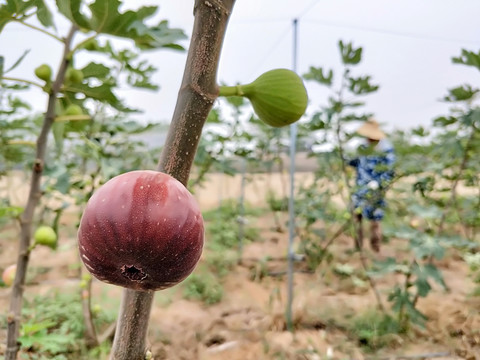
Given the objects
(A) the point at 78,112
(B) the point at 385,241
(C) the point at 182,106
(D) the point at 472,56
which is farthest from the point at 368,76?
(B) the point at 385,241

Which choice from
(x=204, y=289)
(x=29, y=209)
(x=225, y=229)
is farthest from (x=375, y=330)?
(x=225, y=229)

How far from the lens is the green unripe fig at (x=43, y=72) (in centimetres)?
69

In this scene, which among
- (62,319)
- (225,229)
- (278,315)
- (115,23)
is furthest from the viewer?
(225,229)

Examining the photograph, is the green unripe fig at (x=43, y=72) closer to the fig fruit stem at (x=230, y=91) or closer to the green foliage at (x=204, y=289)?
the fig fruit stem at (x=230, y=91)

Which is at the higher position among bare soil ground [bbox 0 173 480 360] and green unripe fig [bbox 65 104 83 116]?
green unripe fig [bbox 65 104 83 116]

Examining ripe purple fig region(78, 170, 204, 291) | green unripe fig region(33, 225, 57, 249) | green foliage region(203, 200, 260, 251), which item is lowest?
green foliage region(203, 200, 260, 251)

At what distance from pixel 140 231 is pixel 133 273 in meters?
0.03

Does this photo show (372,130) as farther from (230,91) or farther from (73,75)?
(230,91)

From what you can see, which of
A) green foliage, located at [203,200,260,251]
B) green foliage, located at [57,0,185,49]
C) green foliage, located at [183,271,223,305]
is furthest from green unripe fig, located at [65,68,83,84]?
green foliage, located at [203,200,260,251]

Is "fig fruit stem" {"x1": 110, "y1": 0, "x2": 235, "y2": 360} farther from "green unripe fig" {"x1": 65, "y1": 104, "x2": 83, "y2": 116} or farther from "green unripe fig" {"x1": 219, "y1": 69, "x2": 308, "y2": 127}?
"green unripe fig" {"x1": 65, "y1": 104, "x2": 83, "y2": 116}

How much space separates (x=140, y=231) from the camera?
0.87 feet

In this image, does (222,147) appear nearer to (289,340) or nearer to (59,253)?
(289,340)

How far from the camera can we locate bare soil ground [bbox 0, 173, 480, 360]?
182 cm

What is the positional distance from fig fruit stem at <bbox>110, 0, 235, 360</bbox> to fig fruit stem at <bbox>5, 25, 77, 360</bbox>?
501mm
